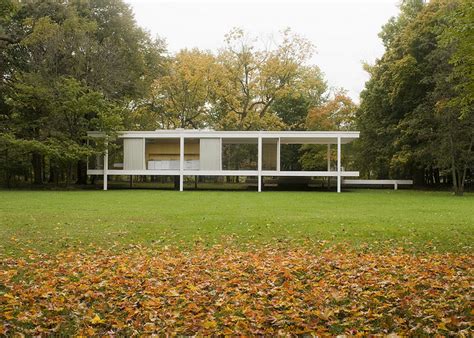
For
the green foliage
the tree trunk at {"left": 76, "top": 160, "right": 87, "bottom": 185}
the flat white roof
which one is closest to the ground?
A: the green foliage

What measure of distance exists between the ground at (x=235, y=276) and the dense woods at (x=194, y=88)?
45.3 feet

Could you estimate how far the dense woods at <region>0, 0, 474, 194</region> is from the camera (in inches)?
1042

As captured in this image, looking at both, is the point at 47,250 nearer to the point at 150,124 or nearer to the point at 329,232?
the point at 329,232

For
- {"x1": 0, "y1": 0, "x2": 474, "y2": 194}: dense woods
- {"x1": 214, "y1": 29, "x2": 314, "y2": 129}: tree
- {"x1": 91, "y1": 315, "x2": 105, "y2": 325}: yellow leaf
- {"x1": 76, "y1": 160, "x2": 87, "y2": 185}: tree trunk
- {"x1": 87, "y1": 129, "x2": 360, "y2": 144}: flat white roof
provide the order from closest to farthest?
{"x1": 91, "y1": 315, "x2": 105, "y2": 325}: yellow leaf → {"x1": 0, "y1": 0, "x2": 474, "y2": 194}: dense woods → {"x1": 87, "y1": 129, "x2": 360, "y2": 144}: flat white roof → {"x1": 76, "y1": 160, "x2": 87, "y2": 185}: tree trunk → {"x1": 214, "y1": 29, "x2": 314, "y2": 129}: tree

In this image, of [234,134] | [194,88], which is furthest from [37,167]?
[194,88]

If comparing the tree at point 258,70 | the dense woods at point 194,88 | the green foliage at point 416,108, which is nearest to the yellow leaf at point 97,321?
the green foliage at point 416,108

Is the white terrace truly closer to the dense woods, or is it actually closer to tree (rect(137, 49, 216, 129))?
the dense woods

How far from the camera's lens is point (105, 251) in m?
7.99

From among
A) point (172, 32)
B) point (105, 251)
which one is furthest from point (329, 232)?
point (172, 32)

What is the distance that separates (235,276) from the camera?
20.2ft

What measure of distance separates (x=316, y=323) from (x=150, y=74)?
1281 inches

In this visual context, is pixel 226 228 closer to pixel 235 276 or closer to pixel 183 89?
pixel 235 276

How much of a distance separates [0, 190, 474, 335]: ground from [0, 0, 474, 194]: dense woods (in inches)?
544

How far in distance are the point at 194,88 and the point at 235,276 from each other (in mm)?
34818
